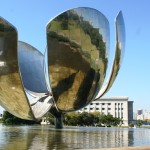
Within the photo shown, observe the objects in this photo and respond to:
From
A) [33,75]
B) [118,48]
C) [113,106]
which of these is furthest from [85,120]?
[118,48]

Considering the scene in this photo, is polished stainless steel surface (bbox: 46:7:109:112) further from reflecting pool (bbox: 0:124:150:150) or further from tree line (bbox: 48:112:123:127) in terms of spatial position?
tree line (bbox: 48:112:123:127)

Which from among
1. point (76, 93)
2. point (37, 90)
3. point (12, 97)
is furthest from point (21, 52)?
point (12, 97)

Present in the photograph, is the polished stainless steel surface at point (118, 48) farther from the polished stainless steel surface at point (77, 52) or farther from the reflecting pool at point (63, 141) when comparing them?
the reflecting pool at point (63, 141)

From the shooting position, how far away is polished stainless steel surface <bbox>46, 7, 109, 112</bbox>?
46.7 ft

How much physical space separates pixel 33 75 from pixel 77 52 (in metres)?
8.30

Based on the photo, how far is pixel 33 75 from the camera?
73.2 feet

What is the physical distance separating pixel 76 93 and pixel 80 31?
3272mm

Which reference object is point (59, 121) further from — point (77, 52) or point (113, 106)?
point (113, 106)

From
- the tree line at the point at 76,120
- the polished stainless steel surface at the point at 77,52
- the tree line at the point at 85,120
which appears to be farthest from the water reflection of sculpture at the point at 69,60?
the tree line at the point at 85,120

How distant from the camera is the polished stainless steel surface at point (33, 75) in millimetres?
21628

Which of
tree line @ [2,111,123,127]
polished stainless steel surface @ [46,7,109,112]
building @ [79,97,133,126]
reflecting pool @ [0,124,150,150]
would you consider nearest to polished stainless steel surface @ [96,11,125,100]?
polished stainless steel surface @ [46,7,109,112]

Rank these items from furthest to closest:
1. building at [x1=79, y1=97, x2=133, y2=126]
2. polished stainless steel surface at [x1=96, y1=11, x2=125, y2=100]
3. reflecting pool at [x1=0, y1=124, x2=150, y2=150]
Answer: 1. building at [x1=79, y1=97, x2=133, y2=126]
2. polished stainless steel surface at [x1=96, y1=11, x2=125, y2=100]
3. reflecting pool at [x1=0, y1=124, x2=150, y2=150]

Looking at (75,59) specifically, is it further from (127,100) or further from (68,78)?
(127,100)

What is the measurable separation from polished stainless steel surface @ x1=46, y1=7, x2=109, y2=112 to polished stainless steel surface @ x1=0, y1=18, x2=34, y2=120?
2.13m
